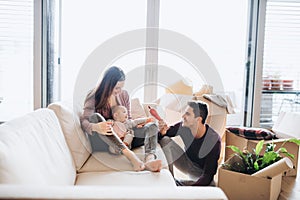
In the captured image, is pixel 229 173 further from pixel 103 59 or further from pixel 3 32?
pixel 3 32

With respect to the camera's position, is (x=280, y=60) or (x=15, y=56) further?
(x=280, y=60)

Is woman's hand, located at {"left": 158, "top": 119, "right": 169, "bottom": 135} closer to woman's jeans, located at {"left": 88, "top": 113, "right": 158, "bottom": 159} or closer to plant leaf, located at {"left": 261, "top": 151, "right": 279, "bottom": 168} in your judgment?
woman's jeans, located at {"left": 88, "top": 113, "right": 158, "bottom": 159}

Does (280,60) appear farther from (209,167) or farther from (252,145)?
(209,167)

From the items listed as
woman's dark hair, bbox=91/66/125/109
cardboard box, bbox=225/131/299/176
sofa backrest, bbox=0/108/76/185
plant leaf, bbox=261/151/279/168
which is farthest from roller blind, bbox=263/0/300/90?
sofa backrest, bbox=0/108/76/185

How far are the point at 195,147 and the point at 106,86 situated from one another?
0.81 metres

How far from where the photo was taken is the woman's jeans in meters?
1.74

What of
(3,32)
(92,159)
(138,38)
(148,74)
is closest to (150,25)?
(138,38)

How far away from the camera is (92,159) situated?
1.79m

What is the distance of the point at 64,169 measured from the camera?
1364mm

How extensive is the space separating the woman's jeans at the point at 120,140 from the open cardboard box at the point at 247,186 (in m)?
0.58

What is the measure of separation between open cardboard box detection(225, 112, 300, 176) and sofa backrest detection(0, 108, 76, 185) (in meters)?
1.72

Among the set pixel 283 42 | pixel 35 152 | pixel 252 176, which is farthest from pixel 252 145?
pixel 35 152

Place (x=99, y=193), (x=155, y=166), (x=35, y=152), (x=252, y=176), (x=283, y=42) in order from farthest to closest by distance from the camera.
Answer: (x=283, y=42), (x=252, y=176), (x=155, y=166), (x=35, y=152), (x=99, y=193)

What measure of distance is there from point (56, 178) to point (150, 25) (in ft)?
7.98
